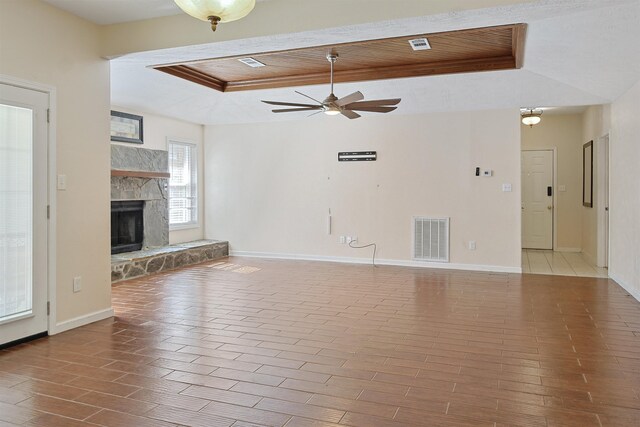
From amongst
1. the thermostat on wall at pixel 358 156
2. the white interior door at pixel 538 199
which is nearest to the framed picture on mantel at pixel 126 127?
the thermostat on wall at pixel 358 156

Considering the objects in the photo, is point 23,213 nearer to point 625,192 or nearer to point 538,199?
point 625,192

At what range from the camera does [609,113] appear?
21.5ft

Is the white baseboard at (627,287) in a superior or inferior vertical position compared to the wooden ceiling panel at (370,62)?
inferior

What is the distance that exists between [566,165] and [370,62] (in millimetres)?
5620

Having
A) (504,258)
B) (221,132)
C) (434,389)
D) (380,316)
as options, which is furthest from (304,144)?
(434,389)

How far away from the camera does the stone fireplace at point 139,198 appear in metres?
6.93

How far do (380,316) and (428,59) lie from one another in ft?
10.2

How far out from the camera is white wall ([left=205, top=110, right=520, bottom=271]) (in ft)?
23.5

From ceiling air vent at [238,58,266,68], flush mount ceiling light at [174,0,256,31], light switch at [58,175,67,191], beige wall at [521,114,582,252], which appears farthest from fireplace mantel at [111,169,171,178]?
beige wall at [521,114,582,252]

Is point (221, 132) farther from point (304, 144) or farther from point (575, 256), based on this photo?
point (575, 256)

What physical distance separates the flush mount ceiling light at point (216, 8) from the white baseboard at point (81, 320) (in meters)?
2.97

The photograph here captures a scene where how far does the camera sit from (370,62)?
580cm

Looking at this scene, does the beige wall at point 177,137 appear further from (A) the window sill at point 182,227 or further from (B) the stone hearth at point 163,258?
(B) the stone hearth at point 163,258

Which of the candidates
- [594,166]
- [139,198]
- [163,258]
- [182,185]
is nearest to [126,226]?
[139,198]
